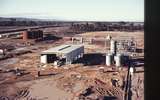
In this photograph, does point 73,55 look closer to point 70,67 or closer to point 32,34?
point 70,67

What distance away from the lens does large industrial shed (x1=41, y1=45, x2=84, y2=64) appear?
11.2 feet

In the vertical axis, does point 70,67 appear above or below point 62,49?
below

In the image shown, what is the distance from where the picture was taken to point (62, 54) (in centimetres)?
346

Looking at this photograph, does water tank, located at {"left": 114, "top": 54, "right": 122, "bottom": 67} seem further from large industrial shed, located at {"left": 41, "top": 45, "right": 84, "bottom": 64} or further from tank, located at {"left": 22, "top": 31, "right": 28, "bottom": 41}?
tank, located at {"left": 22, "top": 31, "right": 28, "bottom": 41}

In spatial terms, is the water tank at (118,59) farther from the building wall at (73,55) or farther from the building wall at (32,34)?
the building wall at (32,34)

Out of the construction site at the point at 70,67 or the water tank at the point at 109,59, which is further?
the water tank at the point at 109,59

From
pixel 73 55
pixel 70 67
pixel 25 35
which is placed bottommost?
pixel 70 67

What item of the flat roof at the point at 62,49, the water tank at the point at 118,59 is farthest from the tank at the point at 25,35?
the water tank at the point at 118,59

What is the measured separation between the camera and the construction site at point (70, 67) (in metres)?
3.08

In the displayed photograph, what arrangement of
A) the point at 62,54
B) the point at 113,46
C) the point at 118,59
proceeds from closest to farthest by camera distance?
the point at 62,54 < the point at 118,59 < the point at 113,46

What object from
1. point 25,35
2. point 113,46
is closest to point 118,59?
point 113,46

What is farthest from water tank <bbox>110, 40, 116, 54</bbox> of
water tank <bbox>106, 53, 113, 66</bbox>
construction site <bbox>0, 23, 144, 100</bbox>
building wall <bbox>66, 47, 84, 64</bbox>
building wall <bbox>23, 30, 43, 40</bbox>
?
building wall <bbox>23, 30, 43, 40</bbox>

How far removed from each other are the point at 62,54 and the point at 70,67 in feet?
1.21

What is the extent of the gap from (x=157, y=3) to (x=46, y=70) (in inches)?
104
